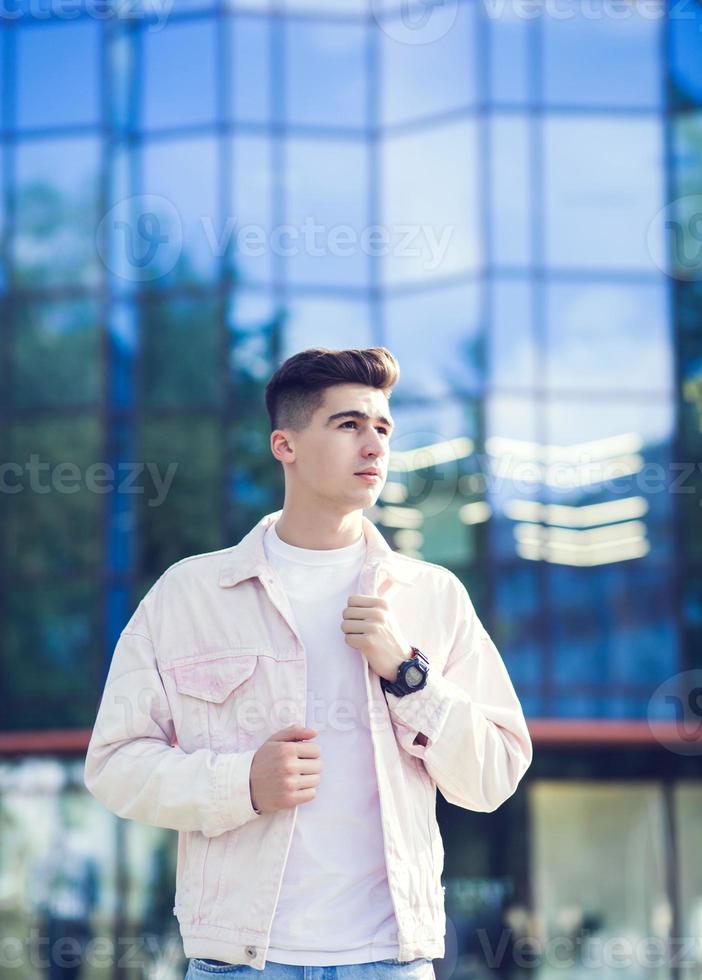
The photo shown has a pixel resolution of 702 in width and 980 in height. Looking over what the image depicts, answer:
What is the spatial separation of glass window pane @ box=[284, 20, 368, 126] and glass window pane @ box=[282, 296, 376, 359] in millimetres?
2203

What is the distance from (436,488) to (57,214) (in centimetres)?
592

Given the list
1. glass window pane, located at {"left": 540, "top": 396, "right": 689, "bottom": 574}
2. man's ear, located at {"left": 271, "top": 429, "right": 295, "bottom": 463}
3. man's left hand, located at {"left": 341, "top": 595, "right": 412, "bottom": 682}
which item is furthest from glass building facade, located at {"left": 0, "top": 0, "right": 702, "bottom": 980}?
man's left hand, located at {"left": 341, "top": 595, "right": 412, "bottom": 682}

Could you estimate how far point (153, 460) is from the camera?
17172mm

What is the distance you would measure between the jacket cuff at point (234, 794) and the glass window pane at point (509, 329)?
13563 mm

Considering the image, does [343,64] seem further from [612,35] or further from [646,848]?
[646,848]

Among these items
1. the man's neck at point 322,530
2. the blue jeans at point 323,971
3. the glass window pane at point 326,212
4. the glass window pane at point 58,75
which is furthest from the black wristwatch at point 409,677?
the glass window pane at point 58,75

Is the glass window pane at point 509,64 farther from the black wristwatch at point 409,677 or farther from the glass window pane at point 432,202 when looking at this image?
the black wristwatch at point 409,677

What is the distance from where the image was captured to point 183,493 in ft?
55.8

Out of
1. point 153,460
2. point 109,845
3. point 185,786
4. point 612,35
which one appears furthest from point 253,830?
point 612,35

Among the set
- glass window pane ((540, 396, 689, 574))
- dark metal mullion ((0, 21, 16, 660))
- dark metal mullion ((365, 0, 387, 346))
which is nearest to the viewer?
glass window pane ((540, 396, 689, 574))

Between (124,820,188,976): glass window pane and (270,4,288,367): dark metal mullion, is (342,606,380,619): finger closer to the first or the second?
(124,820,188,976): glass window pane

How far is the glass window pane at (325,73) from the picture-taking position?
17.5 meters

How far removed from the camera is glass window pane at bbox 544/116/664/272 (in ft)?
54.4

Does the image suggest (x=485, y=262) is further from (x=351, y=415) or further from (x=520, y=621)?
(x=351, y=415)
